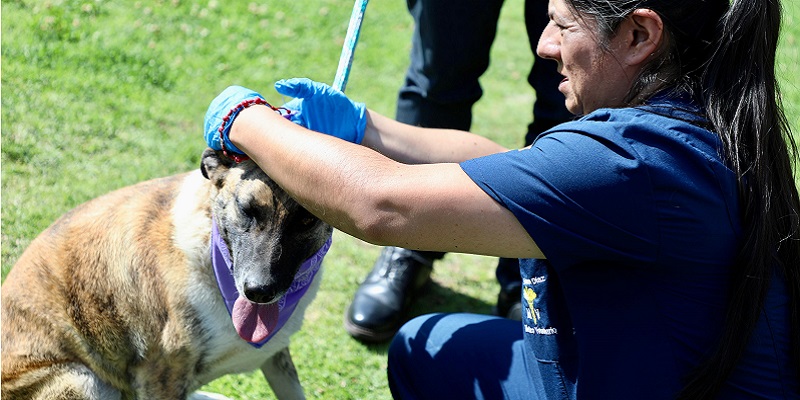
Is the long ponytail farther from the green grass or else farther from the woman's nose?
the green grass

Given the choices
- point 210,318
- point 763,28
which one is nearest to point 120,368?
point 210,318

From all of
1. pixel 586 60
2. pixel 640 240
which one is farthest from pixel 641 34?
pixel 640 240

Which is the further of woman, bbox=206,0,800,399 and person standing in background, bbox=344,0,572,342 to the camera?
person standing in background, bbox=344,0,572,342

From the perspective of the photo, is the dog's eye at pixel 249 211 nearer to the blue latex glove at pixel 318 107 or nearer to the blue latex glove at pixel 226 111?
the blue latex glove at pixel 226 111

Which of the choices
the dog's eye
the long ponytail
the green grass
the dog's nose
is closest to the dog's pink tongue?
the dog's nose

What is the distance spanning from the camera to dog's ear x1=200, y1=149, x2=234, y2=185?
8.65ft

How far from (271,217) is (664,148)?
125cm

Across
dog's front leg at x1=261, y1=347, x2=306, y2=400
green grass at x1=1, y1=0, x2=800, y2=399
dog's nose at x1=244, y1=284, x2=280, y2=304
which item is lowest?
green grass at x1=1, y1=0, x2=800, y2=399

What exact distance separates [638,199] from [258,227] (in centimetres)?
125

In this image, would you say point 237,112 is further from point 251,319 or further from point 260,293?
point 251,319

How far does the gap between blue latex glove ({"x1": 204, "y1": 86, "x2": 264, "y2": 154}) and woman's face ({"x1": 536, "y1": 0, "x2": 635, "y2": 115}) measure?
873 mm

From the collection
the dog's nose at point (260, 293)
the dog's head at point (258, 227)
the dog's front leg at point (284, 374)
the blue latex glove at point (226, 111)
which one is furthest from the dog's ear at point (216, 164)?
the dog's front leg at point (284, 374)

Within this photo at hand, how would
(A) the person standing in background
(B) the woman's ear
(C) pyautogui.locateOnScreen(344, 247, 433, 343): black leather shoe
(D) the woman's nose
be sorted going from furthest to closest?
(C) pyautogui.locateOnScreen(344, 247, 433, 343): black leather shoe
(A) the person standing in background
(D) the woman's nose
(B) the woman's ear

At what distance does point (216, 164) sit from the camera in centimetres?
265
